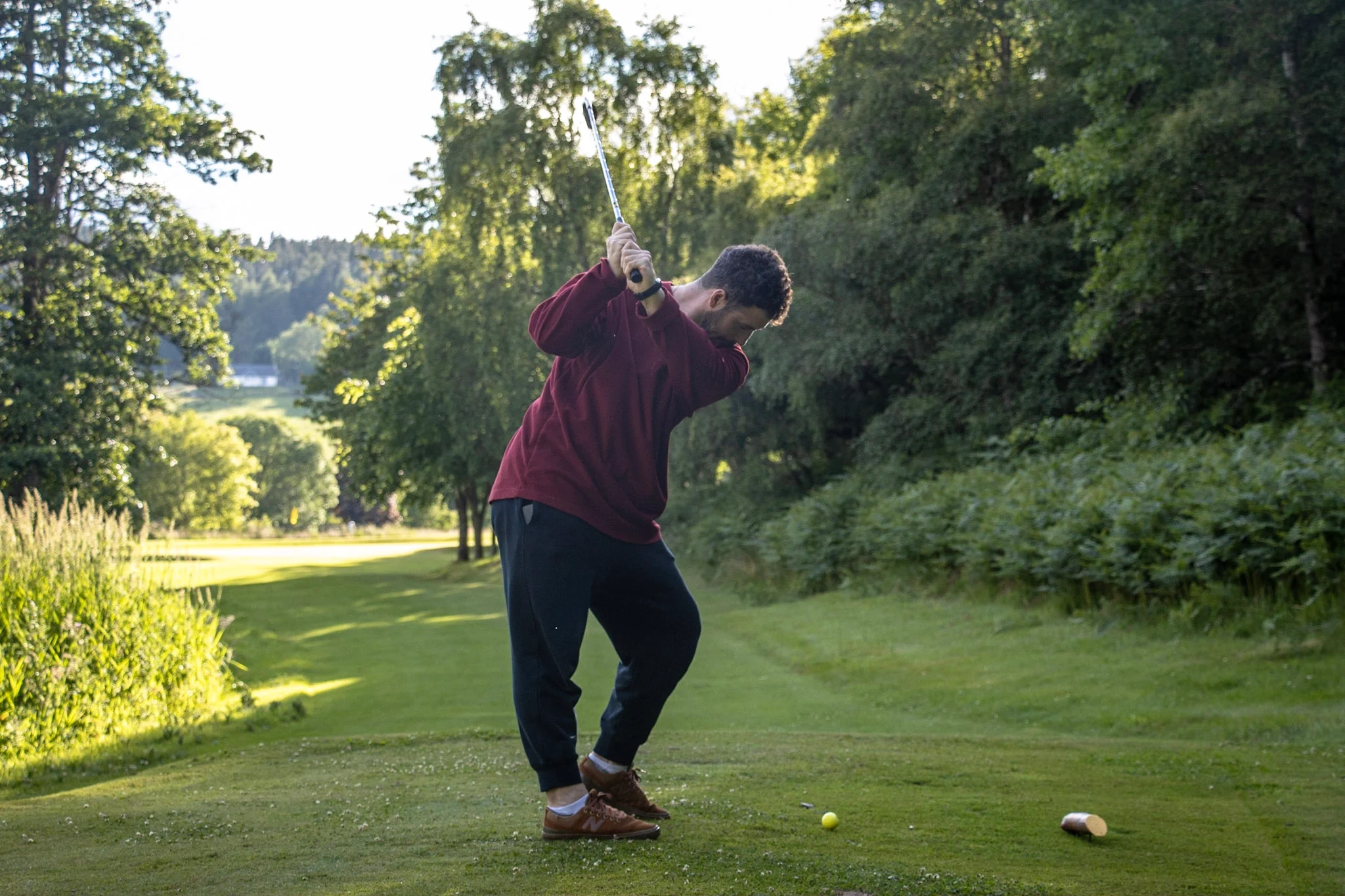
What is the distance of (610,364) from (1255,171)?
14.7 m

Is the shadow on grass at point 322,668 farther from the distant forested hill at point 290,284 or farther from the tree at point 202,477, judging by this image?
the distant forested hill at point 290,284

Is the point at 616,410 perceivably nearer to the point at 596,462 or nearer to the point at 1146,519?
the point at 596,462

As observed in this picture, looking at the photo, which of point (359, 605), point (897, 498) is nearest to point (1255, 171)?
point (897, 498)

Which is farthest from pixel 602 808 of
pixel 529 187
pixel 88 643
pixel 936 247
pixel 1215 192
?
pixel 529 187

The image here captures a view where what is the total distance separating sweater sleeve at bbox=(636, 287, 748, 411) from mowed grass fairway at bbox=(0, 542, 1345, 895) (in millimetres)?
1458

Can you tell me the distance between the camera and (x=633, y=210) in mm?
33094

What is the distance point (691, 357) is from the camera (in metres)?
4.05

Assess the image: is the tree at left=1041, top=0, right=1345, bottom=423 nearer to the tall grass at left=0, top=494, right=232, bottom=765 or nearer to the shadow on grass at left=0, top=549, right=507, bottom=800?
the shadow on grass at left=0, top=549, right=507, bottom=800

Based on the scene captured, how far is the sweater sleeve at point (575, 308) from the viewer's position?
3885mm

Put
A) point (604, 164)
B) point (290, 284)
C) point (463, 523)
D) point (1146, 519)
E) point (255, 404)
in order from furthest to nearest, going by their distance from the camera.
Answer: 1. point (290, 284)
2. point (255, 404)
3. point (463, 523)
4. point (1146, 519)
5. point (604, 164)

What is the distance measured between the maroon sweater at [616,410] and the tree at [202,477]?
77890mm

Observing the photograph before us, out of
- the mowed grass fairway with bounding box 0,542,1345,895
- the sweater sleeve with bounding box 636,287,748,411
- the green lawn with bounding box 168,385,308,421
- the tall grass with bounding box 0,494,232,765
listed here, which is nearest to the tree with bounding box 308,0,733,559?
the mowed grass fairway with bounding box 0,542,1345,895

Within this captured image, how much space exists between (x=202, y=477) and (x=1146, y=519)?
3130 inches

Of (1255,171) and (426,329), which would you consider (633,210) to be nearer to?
(426,329)
